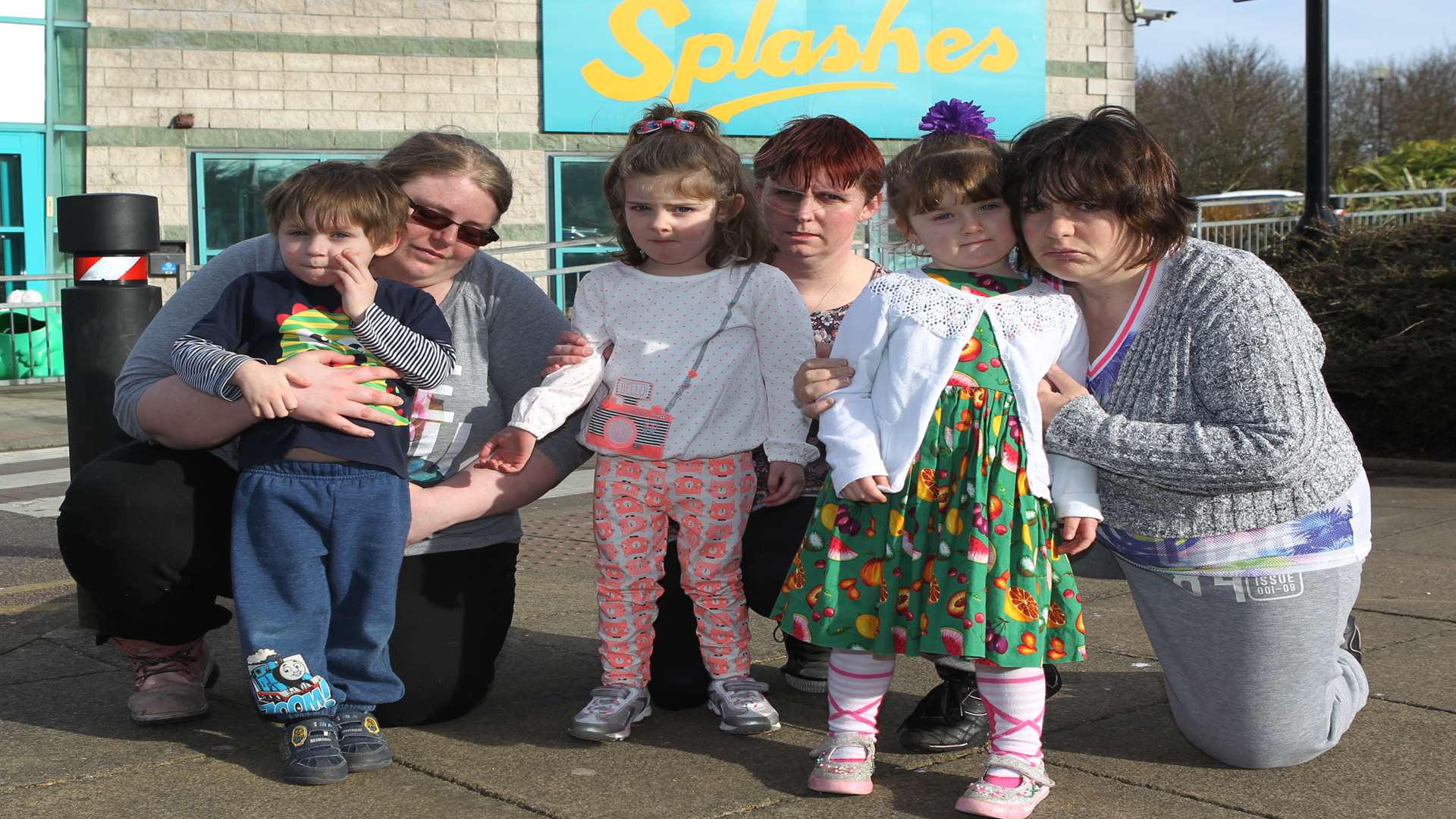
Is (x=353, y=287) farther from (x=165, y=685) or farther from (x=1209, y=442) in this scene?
(x=1209, y=442)

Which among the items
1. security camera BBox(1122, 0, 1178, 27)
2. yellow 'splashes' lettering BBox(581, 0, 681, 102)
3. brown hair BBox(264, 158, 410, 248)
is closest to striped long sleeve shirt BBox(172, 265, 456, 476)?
brown hair BBox(264, 158, 410, 248)

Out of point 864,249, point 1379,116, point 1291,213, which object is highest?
point 1379,116

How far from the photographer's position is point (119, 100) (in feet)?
49.7

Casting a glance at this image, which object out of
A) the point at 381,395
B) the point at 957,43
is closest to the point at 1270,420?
the point at 381,395

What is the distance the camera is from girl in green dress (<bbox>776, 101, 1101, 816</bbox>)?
293cm

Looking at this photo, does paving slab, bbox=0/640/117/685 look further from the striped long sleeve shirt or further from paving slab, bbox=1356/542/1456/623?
paving slab, bbox=1356/542/1456/623

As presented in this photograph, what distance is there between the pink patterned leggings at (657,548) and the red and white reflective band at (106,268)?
188cm

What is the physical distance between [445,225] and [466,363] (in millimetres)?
368

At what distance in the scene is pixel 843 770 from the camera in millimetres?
2975

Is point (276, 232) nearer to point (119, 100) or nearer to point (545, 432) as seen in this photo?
point (545, 432)

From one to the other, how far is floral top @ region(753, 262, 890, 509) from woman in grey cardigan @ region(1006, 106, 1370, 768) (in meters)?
0.81

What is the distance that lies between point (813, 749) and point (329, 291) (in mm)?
1520

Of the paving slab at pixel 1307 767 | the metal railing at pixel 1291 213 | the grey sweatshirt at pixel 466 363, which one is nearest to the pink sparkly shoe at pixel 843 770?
the paving slab at pixel 1307 767

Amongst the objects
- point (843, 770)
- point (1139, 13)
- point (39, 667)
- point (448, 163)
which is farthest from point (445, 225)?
point (1139, 13)
